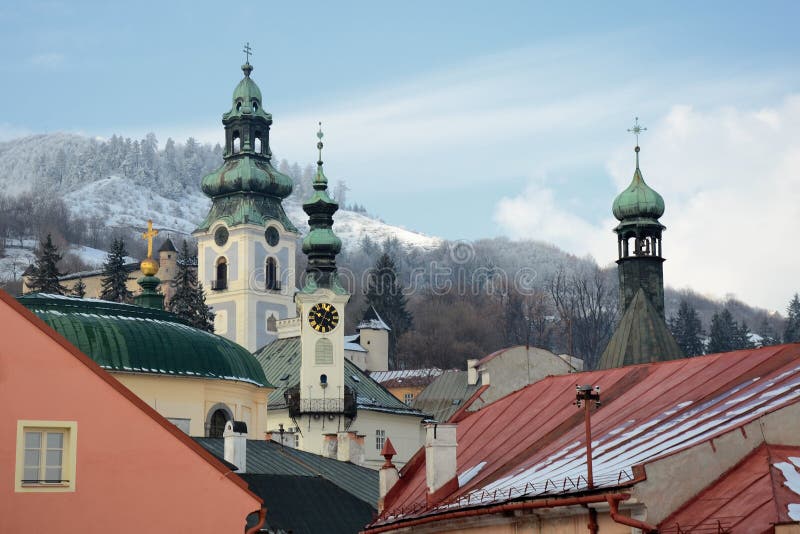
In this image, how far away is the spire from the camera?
354 feet

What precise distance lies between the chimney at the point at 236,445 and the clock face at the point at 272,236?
99.7m

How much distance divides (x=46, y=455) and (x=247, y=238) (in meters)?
122

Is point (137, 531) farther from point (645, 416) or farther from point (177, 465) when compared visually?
point (645, 416)

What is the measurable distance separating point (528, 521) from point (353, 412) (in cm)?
7770

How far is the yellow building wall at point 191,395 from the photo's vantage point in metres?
62.0

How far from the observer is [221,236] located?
5999 inches

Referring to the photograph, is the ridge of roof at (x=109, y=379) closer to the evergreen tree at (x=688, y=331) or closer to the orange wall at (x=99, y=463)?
the orange wall at (x=99, y=463)

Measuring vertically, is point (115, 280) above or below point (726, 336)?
above

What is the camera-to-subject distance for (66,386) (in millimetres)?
29000

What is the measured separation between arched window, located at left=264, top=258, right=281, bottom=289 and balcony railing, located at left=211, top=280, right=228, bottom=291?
363cm

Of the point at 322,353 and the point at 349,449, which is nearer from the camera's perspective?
the point at 349,449

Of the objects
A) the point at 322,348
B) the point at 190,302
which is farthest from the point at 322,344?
the point at 190,302

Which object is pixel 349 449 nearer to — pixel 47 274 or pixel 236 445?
pixel 236 445

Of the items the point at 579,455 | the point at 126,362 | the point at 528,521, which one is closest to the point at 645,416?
the point at 579,455
